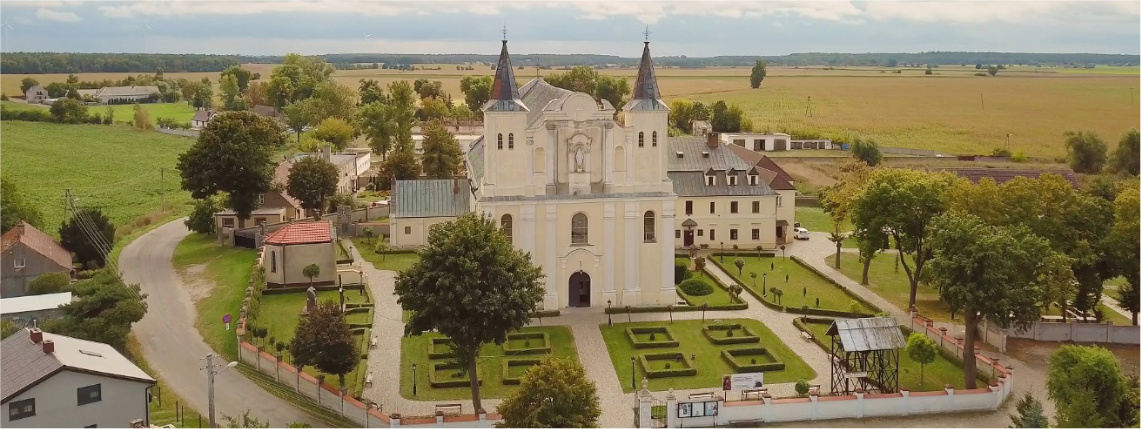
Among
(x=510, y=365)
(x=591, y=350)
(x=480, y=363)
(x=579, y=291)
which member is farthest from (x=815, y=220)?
(x=480, y=363)

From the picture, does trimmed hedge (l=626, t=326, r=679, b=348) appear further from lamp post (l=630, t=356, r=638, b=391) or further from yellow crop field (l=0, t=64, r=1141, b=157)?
yellow crop field (l=0, t=64, r=1141, b=157)

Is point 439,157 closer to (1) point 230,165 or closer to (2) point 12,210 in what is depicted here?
(1) point 230,165

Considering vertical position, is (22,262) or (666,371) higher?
(22,262)

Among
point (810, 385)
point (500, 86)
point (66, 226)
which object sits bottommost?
point (810, 385)

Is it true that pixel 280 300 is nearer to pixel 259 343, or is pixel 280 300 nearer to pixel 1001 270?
pixel 259 343

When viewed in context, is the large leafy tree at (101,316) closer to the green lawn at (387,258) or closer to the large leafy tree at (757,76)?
the green lawn at (387,258)

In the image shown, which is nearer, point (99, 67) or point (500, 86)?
point (500, 86)

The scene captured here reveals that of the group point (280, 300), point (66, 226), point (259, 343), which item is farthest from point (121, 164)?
point (259, 343)

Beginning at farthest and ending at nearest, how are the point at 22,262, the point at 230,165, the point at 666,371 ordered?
the point at 230,165 < the point at 22,262 < the point at 666,371
